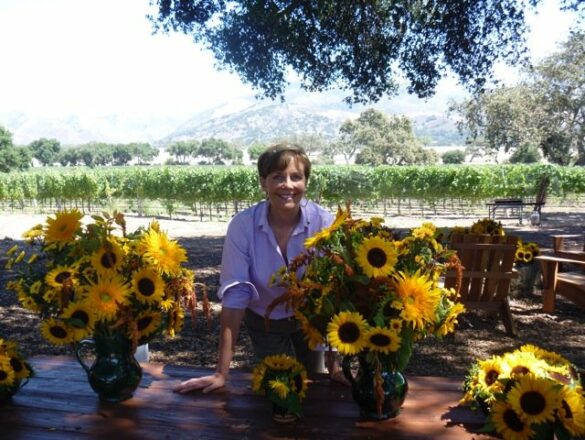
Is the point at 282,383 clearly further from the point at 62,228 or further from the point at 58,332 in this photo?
the point at 62,228

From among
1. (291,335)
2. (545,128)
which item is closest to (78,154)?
(545,128)

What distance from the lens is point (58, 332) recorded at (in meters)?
1.70

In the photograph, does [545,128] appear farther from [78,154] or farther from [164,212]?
[78,154]

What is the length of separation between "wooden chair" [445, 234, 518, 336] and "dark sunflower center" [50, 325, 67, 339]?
4309 millimetres

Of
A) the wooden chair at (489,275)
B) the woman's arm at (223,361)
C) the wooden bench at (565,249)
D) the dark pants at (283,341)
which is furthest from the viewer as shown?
the wooden bench at (565,249)

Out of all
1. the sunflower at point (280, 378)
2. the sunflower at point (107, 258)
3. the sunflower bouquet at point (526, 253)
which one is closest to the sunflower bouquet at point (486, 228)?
the sunflower bouquet at point (526, 253)

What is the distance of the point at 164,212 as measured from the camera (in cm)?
2609

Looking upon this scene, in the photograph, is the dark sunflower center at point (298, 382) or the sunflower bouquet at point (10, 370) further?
the sunflower bouquet at point (10, 370)

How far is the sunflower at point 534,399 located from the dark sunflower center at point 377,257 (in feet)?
1.52

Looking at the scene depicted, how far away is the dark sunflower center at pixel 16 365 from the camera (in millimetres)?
1884

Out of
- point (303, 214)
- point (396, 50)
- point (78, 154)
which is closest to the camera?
point (303, 214)

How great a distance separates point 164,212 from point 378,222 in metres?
25.2

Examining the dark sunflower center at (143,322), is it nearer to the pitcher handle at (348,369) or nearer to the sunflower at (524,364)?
the pitcher handle at (348,369)

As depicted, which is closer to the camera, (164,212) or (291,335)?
(291,335)
